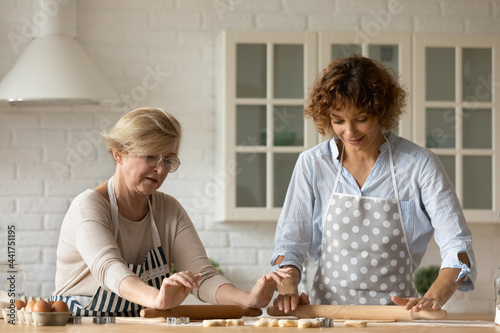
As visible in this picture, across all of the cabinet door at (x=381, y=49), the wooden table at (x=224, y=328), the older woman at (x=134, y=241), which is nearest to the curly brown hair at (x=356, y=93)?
the older woman at (x=134, y=241)

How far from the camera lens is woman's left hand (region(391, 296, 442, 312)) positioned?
2.23 meters

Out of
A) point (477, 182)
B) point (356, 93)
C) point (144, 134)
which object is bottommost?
point (477, 182)

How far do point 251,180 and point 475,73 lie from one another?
139 cm

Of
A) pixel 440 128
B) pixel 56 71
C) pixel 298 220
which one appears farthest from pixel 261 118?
pixel 298 220

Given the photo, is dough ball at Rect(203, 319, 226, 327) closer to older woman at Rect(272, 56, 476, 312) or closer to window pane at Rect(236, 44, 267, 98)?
older woman at Rect(272, 56, 476, 312)

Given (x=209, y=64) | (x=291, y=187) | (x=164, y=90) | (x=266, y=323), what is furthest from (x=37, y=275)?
(x=266, y=323)

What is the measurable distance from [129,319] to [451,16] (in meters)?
3.20

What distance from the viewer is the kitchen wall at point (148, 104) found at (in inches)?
177

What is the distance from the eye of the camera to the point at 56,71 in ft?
13.7

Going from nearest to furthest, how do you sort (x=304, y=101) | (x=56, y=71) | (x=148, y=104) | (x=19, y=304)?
(x=19, y=304) → (x=56, y=71) → (x=304, y=101) → (x=148, y=104)

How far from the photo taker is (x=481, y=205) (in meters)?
4.39

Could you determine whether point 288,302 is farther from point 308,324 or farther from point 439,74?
point 439,74

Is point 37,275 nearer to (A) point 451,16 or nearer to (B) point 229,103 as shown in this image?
(B) point 229,103

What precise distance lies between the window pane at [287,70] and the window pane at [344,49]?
0.19 m
